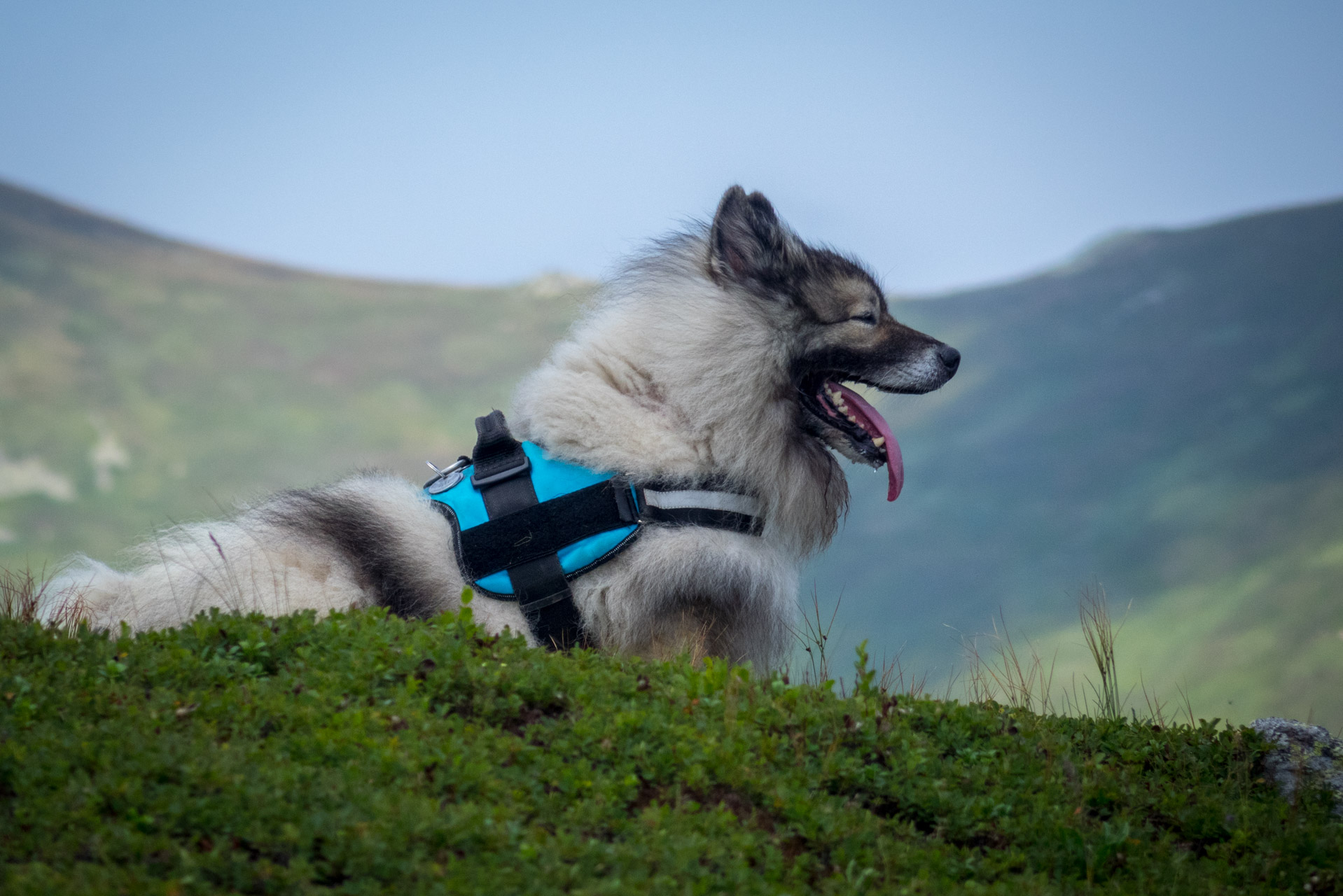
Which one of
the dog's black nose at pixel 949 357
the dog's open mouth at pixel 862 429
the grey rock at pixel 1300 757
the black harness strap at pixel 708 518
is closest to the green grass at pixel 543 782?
the grey rock at pixel 1300 757

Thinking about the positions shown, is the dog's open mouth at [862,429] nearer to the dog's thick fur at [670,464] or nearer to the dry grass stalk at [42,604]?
the dog's thick fur at [670,464]

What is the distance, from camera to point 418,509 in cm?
496

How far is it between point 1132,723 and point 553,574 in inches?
123

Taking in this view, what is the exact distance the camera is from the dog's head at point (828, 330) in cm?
521

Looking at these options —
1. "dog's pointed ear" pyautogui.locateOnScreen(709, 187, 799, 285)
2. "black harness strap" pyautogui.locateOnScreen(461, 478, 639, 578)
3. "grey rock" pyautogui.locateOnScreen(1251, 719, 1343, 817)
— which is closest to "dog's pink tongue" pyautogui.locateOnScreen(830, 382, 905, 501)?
"dog's pointed ear" pyautogui.locateOnScreen(709, 187, 799, 285)

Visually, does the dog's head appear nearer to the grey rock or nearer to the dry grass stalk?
the grey rock

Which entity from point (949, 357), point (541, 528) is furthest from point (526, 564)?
point (949, 357)

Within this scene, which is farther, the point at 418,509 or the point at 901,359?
the point at 901,359

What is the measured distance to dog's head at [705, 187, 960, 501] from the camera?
521cm

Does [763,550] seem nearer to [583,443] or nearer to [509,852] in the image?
[583,443]

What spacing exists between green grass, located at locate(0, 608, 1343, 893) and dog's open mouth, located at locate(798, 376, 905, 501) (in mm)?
1364

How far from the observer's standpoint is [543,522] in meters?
4.74

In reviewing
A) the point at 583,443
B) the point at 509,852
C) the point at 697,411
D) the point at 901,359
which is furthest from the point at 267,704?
the point at 901,359

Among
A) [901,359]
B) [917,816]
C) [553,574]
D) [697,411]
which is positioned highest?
[901,359]
